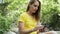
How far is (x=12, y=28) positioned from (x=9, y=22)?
132 mm

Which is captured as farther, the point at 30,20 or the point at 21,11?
the point at 21,11

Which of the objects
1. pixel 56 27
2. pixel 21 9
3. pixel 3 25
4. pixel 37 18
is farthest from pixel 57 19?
pixel 37 18

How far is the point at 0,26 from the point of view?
3.21m

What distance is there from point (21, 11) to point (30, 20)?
1.50 m

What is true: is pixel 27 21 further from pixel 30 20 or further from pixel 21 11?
pixel 21 11

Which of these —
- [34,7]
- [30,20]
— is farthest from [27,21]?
[34,7]

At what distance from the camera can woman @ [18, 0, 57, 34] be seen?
5.57ft

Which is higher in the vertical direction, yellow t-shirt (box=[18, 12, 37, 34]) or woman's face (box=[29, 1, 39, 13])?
woman's face (box=[29, 1, 39, 13])

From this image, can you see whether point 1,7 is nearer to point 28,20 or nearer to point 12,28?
point 12,28

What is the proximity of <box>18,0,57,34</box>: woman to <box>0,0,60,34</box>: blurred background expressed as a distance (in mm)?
1455

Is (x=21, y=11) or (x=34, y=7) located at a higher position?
(x=34, y=7)

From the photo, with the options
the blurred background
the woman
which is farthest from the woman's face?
the blurred background

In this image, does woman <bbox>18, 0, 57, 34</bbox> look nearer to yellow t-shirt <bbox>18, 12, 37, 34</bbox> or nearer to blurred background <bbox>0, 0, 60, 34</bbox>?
yellow t-shirt <bbox>18, 12, 37, 34</bbox>

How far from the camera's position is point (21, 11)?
10.7 ft
